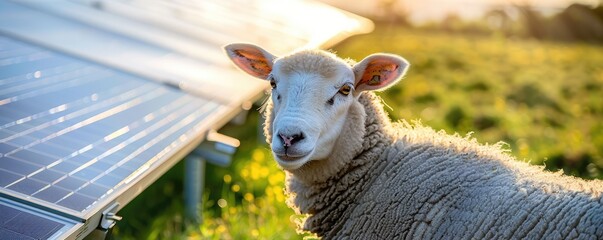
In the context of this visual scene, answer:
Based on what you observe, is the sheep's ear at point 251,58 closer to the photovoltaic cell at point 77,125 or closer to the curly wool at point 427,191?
the curly wool at point 427,191

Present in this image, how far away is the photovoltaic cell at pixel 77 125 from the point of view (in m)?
3.65

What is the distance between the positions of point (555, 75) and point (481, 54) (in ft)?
10.2

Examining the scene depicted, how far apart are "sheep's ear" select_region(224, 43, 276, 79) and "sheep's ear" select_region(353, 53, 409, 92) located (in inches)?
21.2

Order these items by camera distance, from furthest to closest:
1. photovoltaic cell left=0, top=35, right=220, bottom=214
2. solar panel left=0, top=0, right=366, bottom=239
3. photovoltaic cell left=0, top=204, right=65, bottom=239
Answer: photovoltaic cell left=0, top=35, right=220, bottom=214 → solar panel left=0, top=0, right=366, bottom=239 → photovoltaic cell left=0, top=204, right=65, bottom=239

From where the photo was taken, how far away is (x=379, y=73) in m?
4.10

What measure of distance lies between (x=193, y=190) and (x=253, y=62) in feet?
6.69

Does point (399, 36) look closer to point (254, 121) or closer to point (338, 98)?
point (254, 121)

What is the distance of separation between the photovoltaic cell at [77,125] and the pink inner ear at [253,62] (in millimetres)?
767

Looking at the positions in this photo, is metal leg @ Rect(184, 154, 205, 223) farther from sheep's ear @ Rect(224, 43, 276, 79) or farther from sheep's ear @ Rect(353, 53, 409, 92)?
sheep's ear @ Rect(353, 53, 409, 92)

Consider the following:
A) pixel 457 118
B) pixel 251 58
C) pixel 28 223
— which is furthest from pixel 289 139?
pixel 457 118

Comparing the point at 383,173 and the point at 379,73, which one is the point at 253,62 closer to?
the point at 379,73

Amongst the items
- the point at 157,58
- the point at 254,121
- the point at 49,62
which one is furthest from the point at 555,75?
the point at 49,62

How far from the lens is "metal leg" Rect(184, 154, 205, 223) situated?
6094mm

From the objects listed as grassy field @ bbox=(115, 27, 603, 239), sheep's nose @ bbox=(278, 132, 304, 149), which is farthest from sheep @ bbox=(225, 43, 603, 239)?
grassy field @ bbox=(115, 27, 603, 239)
